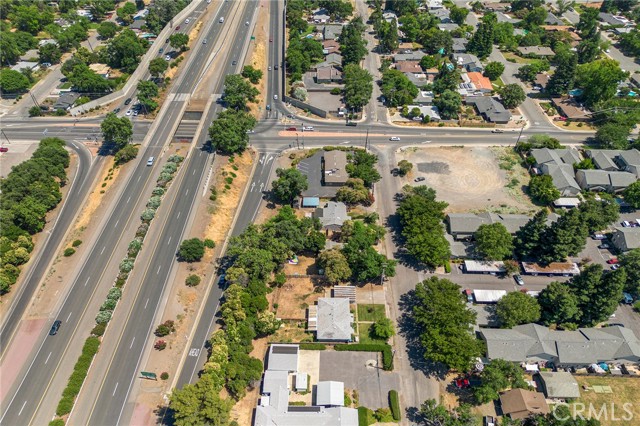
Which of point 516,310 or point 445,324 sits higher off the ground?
point 445,324

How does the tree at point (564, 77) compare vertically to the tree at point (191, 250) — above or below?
above

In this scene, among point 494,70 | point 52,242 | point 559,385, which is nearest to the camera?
point 559,385

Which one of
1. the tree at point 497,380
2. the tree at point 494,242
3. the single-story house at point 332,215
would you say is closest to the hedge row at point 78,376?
the single-story house at point 332,215

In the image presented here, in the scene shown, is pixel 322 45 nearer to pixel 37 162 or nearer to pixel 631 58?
pixel 37 162

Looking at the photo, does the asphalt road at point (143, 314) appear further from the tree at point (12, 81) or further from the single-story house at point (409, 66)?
the single-story house at point (409, 66)

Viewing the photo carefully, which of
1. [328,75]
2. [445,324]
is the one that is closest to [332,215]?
[445,324]

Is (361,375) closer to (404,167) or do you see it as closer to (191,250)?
(191,250)

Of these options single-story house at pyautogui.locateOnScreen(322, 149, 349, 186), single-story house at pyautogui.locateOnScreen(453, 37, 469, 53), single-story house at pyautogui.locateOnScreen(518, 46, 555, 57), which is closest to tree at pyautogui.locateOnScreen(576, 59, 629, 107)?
single-story house at pyautogui.locateOnScreen(518, 46, 555, 57)
